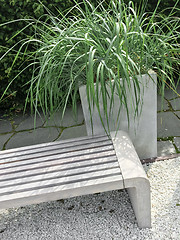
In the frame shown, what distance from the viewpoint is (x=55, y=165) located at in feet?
5.13

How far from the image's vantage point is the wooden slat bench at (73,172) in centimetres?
138

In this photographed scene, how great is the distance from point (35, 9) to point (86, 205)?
2030 millimetres

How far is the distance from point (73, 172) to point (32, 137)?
4.35 ft

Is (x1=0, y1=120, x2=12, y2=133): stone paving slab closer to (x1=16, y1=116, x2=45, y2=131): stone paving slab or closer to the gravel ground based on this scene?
(x1=16, y1=116, x2=45, y2=131): stone paving slab

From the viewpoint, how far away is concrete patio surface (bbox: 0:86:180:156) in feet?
7.66

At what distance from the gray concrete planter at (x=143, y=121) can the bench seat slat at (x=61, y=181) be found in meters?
0.42

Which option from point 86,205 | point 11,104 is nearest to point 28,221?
point 86,205

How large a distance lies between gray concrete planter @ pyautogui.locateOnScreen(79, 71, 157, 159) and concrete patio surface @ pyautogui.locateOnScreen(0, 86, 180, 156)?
0.21 meters

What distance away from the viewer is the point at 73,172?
148 cm

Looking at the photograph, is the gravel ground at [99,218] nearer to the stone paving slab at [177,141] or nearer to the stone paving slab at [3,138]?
the stone paving slab at [177,141]

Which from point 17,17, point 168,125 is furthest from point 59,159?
point 17,17

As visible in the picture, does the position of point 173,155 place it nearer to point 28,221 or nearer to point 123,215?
point 123,215

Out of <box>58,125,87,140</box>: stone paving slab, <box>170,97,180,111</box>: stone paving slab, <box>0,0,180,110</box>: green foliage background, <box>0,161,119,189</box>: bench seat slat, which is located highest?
<box>0,0,180,110</box>: green foliage background

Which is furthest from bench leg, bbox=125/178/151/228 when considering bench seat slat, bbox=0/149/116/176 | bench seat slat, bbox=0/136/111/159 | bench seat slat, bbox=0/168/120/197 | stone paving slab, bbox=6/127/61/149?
stone paving slab, bbox=6/127/61/149
